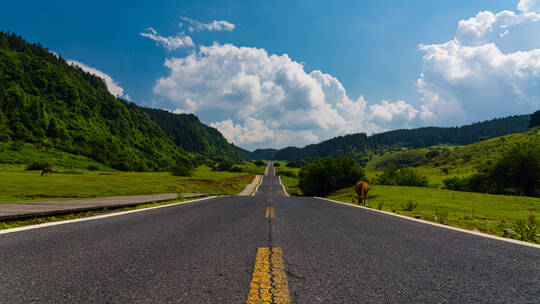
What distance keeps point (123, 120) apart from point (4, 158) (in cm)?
10634

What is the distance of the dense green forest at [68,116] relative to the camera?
3794 inches

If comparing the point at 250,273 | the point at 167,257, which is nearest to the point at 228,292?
the point at 250,273

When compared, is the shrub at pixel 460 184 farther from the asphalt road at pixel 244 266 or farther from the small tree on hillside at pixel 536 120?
the small tree on hillside at pixel 536 120

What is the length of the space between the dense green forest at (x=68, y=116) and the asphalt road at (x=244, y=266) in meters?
103

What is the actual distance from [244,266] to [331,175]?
45889 millimetres

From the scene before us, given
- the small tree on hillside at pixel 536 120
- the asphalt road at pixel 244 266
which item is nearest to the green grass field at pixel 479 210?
the asphalt road at pixel 244 266

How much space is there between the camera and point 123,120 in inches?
6112

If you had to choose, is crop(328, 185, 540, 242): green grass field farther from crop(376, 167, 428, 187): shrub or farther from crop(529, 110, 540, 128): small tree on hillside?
crop(529, 110, 540, 128): small tree on hillside

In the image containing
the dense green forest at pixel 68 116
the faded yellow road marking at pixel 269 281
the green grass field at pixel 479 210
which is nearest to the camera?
the faded yellow road marking at pixel 269 281

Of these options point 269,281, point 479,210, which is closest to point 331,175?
point 479,210

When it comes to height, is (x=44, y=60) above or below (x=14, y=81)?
above

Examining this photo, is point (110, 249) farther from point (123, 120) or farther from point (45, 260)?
point (123, 120)

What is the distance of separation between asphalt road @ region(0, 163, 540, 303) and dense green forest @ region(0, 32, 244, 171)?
10259 centimetres

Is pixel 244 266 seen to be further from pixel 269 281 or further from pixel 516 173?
pixel 516 173
